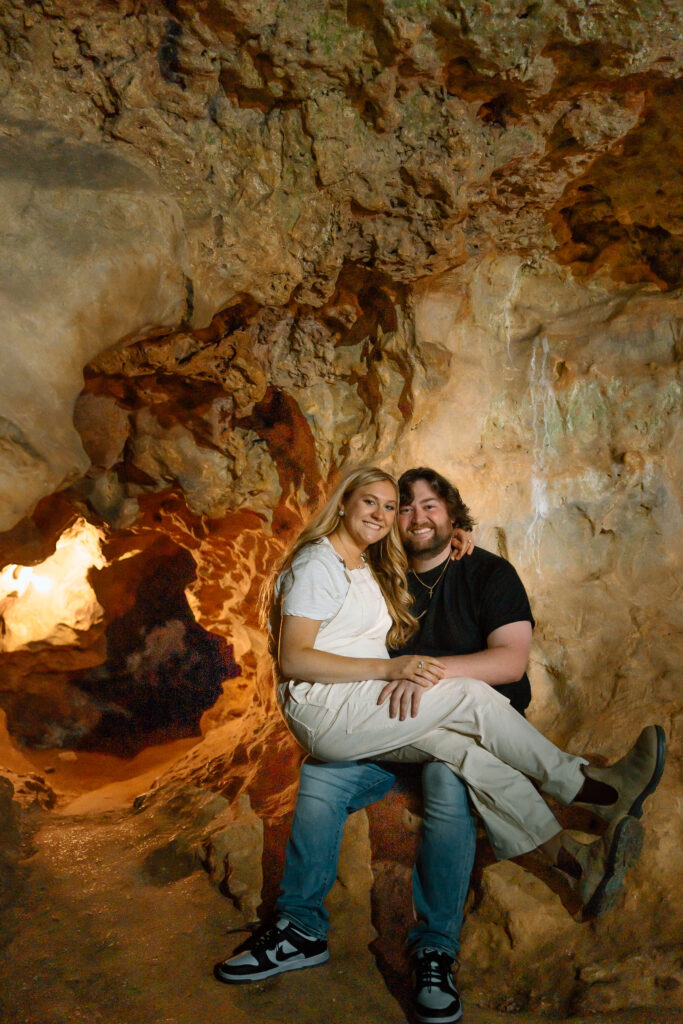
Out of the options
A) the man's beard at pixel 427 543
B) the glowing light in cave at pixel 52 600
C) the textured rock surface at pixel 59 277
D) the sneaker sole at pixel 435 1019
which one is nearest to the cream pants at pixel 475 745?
the sneaker sole at pixel 435 1019

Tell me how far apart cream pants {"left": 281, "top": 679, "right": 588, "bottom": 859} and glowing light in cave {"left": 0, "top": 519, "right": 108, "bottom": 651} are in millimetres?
4496

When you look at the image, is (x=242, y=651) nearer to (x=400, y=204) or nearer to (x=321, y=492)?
(x=321, y=492)

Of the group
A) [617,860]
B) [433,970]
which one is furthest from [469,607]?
[433,970]

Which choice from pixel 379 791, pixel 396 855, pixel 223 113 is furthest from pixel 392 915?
pixel 223 113

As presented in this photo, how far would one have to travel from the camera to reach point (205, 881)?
12.3 feet

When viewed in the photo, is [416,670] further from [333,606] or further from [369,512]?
[369,512]

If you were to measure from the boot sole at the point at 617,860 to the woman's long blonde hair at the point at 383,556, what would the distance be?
1149 millimetres

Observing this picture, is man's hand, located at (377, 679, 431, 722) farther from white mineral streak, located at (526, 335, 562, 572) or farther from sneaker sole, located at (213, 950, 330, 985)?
white mineral streak, located at (526, 335, 562, 572)

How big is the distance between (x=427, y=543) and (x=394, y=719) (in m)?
0.94

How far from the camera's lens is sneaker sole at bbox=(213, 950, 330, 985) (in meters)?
2.85

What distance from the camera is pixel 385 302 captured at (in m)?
4.48

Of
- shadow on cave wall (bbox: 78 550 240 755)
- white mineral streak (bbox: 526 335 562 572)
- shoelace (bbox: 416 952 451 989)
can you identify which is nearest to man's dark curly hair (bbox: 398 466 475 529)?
white mineral streak (bbox: 526 335 562 572)

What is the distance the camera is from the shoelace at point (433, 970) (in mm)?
2676

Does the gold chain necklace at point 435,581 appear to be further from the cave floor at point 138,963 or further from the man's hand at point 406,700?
the cave floor at point 138,963
